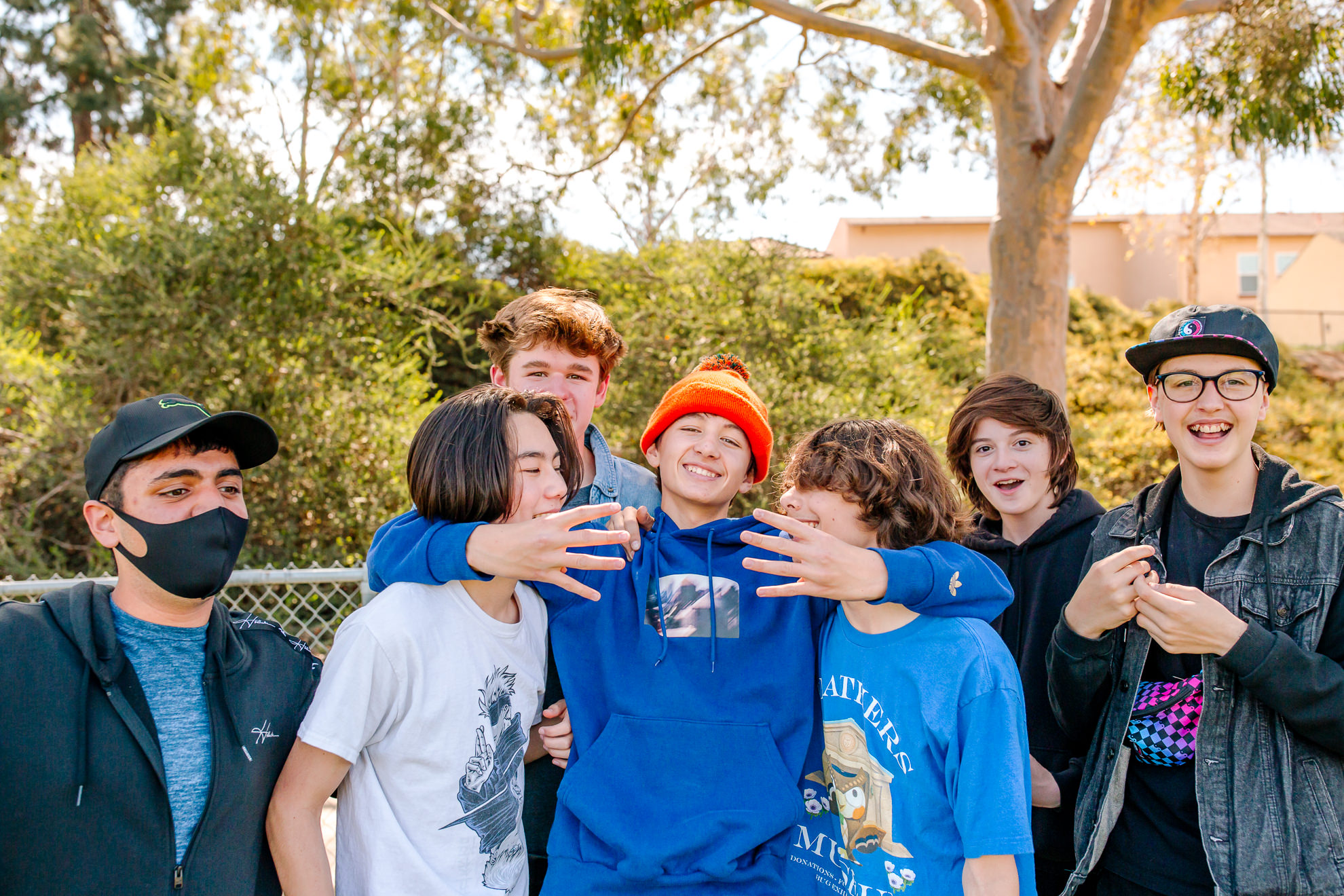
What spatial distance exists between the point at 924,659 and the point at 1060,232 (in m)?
4.90

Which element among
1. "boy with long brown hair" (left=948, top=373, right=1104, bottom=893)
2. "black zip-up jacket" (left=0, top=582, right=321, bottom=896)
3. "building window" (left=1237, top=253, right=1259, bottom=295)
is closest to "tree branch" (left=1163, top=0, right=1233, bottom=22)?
"boy with long brown hair" (left=948, top=373, right=1104, bottom=893)

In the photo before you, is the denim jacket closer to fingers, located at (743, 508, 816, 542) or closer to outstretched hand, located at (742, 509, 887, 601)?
outstretched hand, located at (742, 509, 887, 601)

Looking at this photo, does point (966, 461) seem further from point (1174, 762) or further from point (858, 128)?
point (858, 128)

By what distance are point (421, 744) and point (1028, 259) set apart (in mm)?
5265

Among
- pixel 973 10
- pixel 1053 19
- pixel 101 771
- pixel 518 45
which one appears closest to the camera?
pixel 101 771

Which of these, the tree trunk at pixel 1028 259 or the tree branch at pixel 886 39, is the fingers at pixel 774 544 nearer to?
the tree trunk at pixel 1028 259

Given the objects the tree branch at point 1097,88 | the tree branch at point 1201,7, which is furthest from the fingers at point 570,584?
the tree branch at point 1201,7

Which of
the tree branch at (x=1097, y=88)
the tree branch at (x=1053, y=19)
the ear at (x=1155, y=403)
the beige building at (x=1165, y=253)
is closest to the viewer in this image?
the ear at (x=1155, y=403)

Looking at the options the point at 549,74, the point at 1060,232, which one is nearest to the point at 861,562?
the point at 1060,232

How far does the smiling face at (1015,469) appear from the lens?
250 centimetres

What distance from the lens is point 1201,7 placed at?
5.98 m

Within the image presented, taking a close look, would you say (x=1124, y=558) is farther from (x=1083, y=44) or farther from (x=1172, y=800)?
(x=1083, y=44)

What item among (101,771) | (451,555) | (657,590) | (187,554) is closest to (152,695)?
(101,771)

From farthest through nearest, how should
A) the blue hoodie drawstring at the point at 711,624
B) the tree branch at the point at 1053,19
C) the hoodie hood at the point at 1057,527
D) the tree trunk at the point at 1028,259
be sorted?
the tree branch at the point at 1053,19, the tree trunk at the point at 1028,259, the hoodie hood at the point at 1057,527, the blue hoodie drawstring at the point at 711,624
